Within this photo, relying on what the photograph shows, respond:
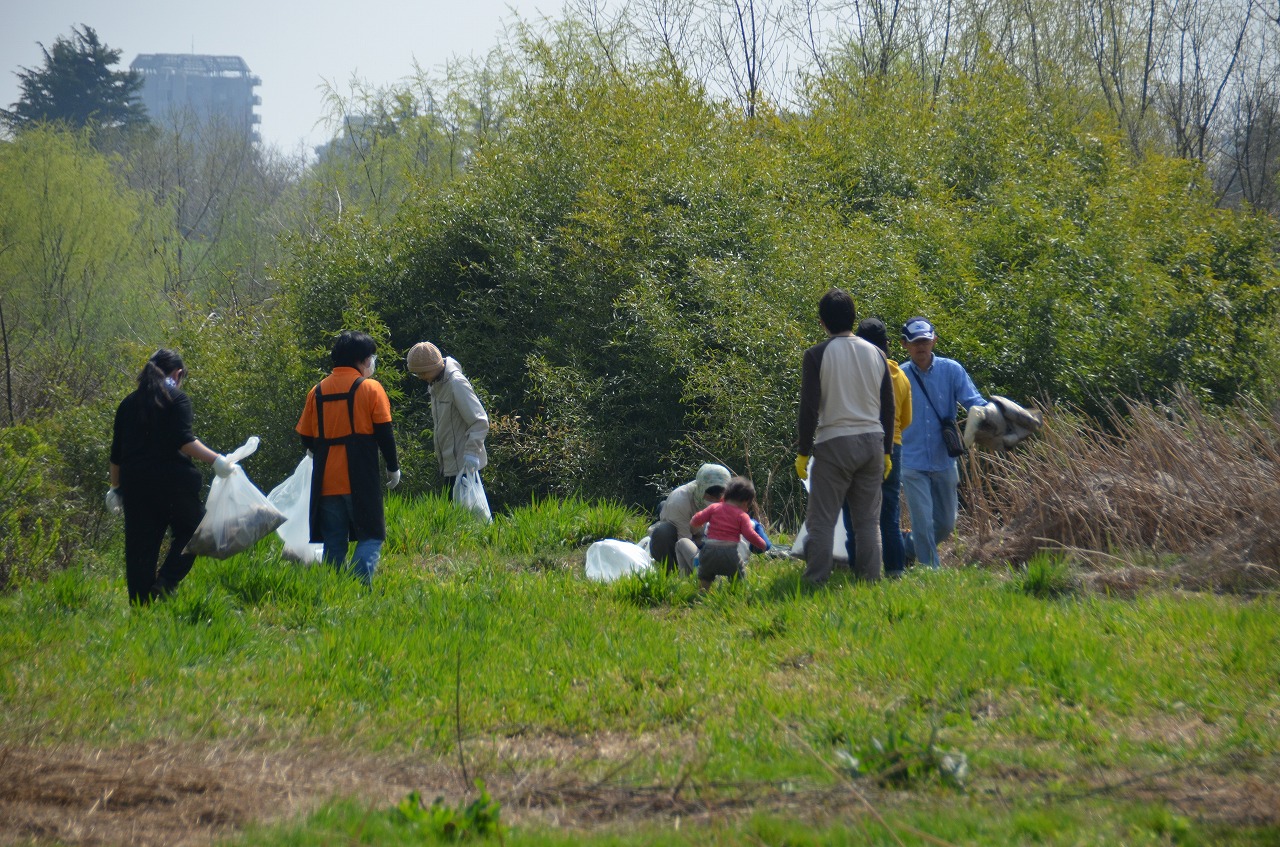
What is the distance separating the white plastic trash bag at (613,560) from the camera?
8.07m

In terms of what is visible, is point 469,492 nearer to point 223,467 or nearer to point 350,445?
point 350,445

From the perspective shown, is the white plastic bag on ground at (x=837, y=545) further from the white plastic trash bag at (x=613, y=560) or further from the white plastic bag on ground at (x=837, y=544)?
the white plastic trash bag at (x=613, y=560)

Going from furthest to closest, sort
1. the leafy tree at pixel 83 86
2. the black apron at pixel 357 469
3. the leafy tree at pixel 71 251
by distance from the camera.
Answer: the leafy tree at pixel 83 86 → the leafy tree at pixel 71 251 → the black apron at pixel 357 469

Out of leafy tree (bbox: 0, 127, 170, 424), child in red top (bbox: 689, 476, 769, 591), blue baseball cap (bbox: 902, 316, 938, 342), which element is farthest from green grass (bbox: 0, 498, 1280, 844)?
leafy tree (bbox: 0, 127, 170, 424)

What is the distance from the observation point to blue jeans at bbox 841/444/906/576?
7.51m

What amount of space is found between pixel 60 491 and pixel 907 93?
1493 cm

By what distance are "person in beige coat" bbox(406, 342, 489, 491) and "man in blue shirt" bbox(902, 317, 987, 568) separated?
326 cm

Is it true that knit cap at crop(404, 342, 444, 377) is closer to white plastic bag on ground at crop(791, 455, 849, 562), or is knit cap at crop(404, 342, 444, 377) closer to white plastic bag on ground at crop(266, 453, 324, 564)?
white plastic bag on ground at crop(266, 453, 324, 564)

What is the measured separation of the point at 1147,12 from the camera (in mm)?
25688

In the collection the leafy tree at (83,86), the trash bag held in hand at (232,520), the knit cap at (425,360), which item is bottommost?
the trash bag held in hand at (232,520)

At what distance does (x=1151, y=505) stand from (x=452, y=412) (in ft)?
16.9

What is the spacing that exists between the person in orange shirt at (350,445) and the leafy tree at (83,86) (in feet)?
140

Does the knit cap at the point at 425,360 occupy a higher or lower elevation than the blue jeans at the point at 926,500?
higher

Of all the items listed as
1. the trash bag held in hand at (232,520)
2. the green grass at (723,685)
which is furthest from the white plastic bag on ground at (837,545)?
the trash bag held in hand at (232,520)
